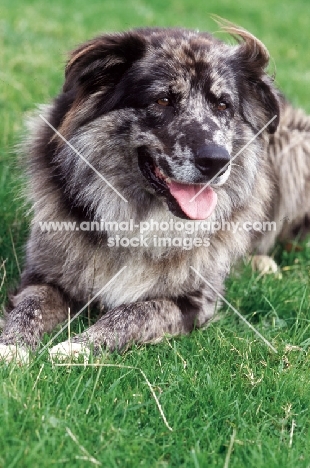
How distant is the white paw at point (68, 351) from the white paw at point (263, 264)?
180cm

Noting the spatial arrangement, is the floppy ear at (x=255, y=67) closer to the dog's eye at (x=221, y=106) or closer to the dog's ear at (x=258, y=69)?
the dog's ear at (x=258, y=69)

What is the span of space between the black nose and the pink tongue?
0.72 ft

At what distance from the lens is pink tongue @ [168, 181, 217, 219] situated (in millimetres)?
3707

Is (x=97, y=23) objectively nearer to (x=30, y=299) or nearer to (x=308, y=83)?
(x=308, y=83)

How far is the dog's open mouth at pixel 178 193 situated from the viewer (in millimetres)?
3707

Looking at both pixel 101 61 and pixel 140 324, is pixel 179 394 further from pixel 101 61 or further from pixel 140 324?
pixel 101 61

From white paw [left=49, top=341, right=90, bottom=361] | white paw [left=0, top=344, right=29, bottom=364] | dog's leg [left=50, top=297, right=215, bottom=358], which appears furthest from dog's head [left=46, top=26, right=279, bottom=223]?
white paw [left=0, top=344, right=29, bottom=364]

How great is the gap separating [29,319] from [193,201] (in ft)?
3.72

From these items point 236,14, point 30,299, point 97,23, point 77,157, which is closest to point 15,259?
point 30,299

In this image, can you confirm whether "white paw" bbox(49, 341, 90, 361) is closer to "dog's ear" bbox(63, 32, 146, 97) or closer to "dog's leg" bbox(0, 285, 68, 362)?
"dog's leg" bbox(0, 285, 68, 362)

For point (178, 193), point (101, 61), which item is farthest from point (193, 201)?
point (101, 61)

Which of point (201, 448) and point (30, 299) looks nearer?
point (201, 448)

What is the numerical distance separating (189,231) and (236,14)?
30.6 feet

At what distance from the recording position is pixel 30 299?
3.84 meters
